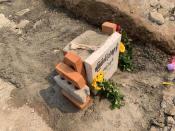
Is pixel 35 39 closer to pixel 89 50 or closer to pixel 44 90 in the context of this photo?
pixel 44 90

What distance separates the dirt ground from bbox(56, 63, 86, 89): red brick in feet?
1.79

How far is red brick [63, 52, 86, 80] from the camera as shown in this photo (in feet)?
11.6

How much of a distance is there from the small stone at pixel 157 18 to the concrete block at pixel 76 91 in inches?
59.5

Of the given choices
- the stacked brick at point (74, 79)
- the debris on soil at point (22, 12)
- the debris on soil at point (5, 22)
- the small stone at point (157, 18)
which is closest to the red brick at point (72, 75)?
the stacked brick at point (74, 79)

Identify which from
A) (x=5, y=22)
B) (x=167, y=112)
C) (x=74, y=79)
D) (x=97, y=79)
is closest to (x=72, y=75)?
(x=74, y=79)

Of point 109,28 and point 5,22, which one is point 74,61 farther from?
point 5,22

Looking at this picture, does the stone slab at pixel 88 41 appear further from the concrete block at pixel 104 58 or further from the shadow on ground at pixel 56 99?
the shadow on ground at pixel 56 99

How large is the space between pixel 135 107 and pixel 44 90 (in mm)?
1343

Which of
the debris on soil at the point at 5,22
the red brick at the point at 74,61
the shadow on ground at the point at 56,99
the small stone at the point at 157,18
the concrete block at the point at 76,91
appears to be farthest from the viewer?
the debris on soil at the point at 5,22

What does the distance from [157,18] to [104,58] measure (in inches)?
46.4

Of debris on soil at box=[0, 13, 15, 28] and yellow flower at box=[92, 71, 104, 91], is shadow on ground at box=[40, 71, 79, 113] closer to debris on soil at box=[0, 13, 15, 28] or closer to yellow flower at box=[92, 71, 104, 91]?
yellow flower at box=[92, 71, 104, 91]

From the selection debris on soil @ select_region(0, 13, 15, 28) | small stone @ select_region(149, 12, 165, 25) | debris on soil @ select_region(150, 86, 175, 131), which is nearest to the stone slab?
small stone @ select_region(149, 12, 165, 25)

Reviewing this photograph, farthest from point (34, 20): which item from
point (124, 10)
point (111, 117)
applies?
point (111, 117)

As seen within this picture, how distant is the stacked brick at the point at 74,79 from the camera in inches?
141
